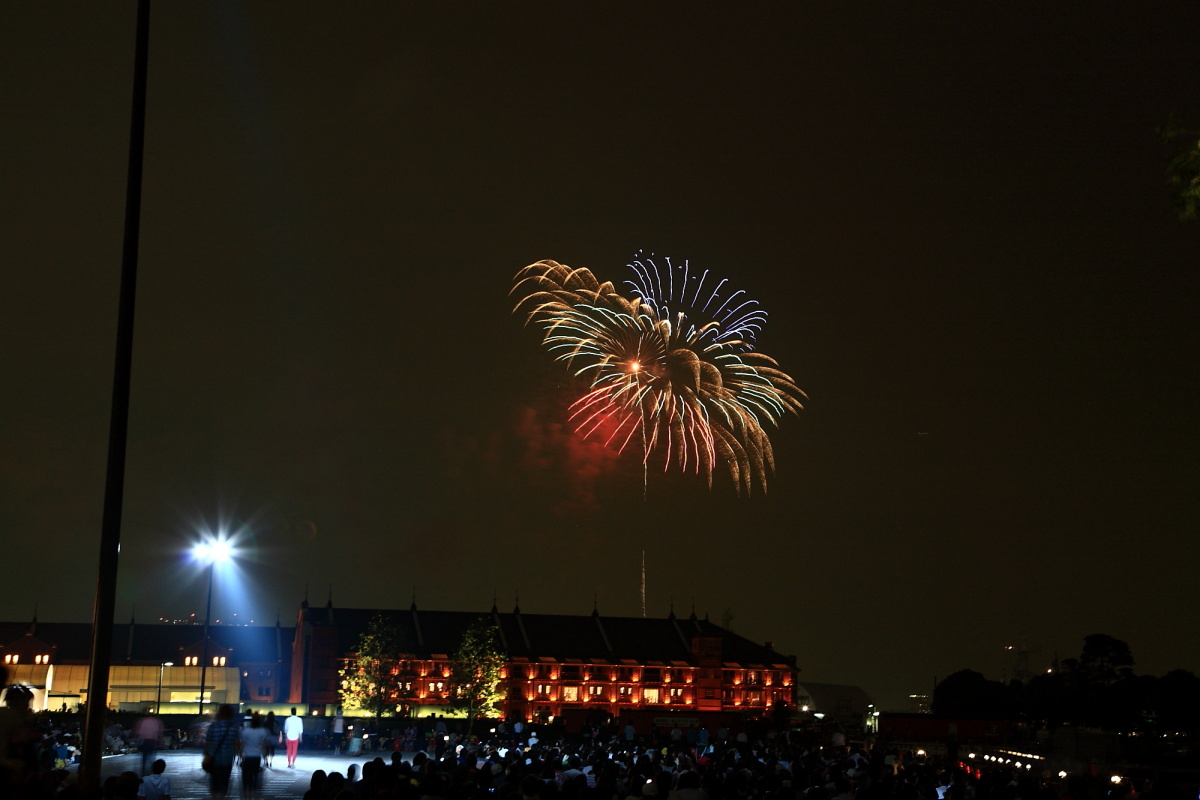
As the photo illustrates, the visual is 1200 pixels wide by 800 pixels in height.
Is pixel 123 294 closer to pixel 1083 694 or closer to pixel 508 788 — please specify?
pixel 508 788

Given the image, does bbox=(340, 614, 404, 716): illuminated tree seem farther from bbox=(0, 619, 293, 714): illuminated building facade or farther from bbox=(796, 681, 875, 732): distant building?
bbox=(796, 681, 875, 732): distant building

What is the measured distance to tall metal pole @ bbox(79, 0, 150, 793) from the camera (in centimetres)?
1151

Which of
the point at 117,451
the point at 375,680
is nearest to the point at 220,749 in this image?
the point at 117,451

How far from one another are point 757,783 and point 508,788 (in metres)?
5.55

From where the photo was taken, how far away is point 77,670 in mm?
120125

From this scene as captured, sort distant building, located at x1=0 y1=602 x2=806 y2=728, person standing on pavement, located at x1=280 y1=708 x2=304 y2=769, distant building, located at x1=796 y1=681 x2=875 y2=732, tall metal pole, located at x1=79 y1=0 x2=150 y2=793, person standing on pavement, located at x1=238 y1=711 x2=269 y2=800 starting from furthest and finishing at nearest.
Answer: distant building, located at x1=796 y1=681 x2=875 y2=732 → distant building, located at x1=0 y1=602 x2=806 y2=728 → person standing on pavement, located at x1=280 y1=708 x2=304 y2=769 → person standing on pavement, located at x1=238 y1=711 x2=269 y2=800 → tall metal pole, located at x1=79 y1=0 x2=150 y2=793

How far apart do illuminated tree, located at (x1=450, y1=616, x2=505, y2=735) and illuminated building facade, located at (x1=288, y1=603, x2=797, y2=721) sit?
21.3 ft

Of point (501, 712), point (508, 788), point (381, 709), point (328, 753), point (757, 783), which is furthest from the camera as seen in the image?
point (501, 712)

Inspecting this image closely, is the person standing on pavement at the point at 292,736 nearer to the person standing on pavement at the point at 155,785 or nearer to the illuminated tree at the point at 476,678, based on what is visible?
the person standing on pavement at the point at 155,785

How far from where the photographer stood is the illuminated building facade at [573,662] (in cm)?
11881

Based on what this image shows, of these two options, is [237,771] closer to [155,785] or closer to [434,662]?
[155,785]

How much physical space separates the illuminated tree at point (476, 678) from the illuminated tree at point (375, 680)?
5.67 metres

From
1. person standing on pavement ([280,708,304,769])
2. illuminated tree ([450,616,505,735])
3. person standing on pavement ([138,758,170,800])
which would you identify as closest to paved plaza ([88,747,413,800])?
person standing on pavement ([280,708,304,769])

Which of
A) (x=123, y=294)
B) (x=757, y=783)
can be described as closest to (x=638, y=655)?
(x=757, y=783)
